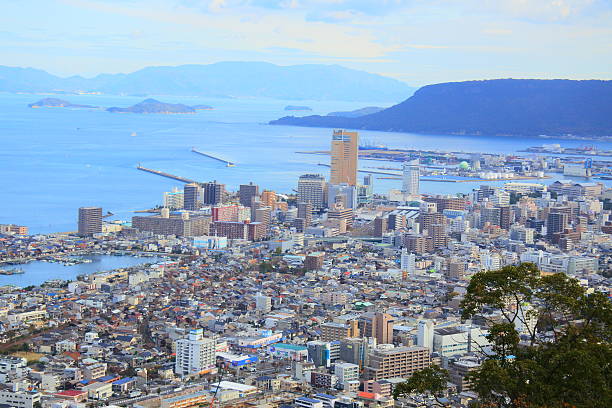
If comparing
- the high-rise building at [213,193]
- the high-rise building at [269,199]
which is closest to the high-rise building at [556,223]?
the high-rise building at [269,199]

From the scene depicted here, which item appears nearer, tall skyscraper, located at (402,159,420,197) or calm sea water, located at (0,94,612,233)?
calm sea water, located at (0,94,612,233)

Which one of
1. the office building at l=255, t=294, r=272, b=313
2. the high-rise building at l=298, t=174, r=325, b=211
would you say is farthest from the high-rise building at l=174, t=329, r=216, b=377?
the high-rise building at l=298, t=174, r=325, b=211

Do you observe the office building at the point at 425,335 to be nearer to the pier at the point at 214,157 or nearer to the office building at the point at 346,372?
the office building at the point at 346,372

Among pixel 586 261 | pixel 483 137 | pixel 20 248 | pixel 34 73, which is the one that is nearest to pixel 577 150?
pixel 483 137

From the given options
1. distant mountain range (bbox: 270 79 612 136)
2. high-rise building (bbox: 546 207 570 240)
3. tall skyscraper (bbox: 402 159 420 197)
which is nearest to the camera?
high-rise building (bbox: 546 207 570 240)

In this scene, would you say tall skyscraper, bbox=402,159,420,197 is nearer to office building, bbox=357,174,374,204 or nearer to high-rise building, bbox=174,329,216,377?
office building, bbox=357,174,374,204

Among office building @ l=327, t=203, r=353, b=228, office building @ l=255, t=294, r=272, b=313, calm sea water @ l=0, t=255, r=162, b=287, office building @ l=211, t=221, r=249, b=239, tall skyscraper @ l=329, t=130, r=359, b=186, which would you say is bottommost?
calm sea water @ l=0, t=255, r=162, b=287

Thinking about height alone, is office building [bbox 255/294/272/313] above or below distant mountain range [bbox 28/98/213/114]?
below
